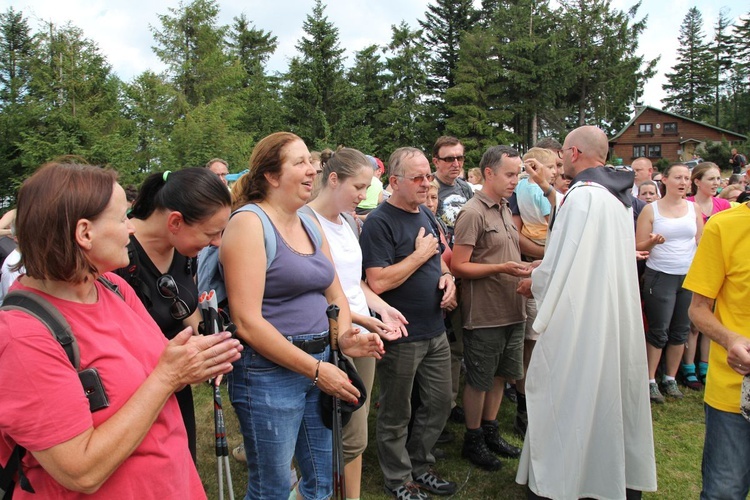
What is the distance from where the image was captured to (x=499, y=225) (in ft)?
13.3

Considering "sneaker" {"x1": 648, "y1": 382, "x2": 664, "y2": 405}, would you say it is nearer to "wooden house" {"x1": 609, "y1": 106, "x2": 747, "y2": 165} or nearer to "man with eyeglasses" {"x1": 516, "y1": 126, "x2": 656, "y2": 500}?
"man with eyeglasses" {"x1": 516, "y1": 126, "x2": 656, "y2": 500}

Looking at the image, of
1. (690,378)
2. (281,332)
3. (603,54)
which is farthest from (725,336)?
(603,54)

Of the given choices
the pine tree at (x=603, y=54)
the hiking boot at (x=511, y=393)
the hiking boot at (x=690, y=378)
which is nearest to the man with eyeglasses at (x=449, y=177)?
the hiking boot at (x=511, y=393)

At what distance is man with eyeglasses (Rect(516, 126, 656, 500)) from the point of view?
10.0 ft

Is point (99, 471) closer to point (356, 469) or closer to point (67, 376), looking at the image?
point (67, 376)

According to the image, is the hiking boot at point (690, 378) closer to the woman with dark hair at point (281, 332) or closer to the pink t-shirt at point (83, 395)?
the woman with dark hair at point (281, 332)

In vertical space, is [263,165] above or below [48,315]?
above

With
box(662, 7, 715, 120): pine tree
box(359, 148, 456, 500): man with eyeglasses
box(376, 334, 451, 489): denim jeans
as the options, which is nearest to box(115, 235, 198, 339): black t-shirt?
box(359, 148, 456, 500): man with eyeglasses

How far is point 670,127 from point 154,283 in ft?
185

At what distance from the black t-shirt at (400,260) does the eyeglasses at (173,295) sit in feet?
4.63

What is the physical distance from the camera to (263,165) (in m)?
2.59

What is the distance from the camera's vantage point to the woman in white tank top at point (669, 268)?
536cm

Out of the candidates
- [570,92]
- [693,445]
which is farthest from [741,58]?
[693,445]

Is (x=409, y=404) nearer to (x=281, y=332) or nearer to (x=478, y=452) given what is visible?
(x=478, y=452)
